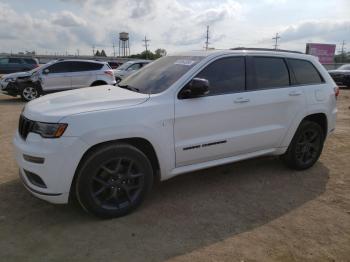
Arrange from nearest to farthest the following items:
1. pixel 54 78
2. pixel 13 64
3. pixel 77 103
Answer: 1. pixel 77 103
2. pixel 54 78
3. pixel 13 64

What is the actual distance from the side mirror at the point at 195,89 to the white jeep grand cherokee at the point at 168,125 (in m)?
0.01

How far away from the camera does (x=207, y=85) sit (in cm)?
399

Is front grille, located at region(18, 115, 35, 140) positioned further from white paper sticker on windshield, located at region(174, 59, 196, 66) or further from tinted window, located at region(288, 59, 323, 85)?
tinted window, located at region(288, 59, 323, 85)

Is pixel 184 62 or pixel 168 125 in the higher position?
pixel 184 62

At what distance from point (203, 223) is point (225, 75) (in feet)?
6.11

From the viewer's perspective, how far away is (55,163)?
11.1 ft

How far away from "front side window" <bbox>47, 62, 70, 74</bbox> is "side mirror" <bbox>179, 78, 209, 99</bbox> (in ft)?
35.1

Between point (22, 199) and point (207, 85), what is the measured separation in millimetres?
2602

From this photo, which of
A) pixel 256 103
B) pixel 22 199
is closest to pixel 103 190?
pixel 22 199

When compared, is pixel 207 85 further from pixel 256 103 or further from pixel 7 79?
pixel 7 79

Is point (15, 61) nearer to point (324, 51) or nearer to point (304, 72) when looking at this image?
point (304, 72)

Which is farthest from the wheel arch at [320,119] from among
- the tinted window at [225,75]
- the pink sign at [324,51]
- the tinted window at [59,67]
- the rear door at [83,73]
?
the pink sign at [324,51]

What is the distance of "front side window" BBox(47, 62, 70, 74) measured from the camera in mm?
13508

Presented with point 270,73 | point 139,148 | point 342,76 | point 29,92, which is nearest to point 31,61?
point 29,92
